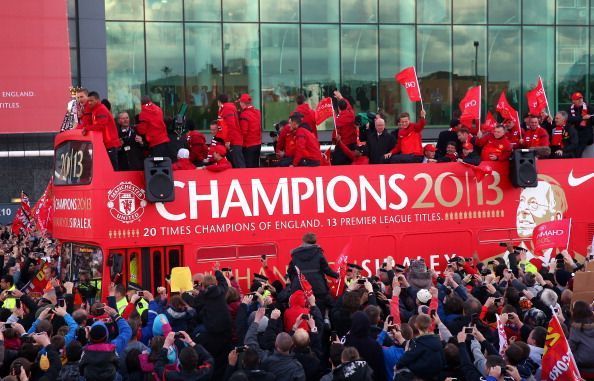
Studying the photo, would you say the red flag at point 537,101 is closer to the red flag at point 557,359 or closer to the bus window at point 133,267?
the bus window at point 133,267

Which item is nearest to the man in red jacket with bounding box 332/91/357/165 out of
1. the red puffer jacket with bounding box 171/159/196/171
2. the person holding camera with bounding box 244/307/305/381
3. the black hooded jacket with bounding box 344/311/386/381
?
the red puffer jacket with bounding box 171/159/196/171

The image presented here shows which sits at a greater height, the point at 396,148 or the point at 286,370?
the point at 396,148

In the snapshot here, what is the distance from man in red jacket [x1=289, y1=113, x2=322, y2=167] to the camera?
1606 centimetres

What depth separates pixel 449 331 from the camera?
984 cm

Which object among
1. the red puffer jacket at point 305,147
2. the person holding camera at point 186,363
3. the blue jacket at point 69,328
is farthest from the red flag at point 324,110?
the person holding camera at point 186,363

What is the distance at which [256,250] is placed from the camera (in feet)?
50.5

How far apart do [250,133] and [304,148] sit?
1.01m

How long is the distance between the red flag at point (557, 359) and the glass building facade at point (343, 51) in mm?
25470

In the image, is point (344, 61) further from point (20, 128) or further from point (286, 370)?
point (286, 370)

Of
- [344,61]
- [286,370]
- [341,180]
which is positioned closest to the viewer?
[286,370]

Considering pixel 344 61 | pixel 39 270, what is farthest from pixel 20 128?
pixel 39 270

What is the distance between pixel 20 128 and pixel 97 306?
26183 mm

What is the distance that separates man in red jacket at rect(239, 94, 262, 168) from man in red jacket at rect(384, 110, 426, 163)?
86.4 inches

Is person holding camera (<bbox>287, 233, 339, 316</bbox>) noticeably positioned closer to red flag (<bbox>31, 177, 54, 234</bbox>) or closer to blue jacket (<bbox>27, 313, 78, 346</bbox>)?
blue jacket (<bbox>27, 313, 78, 346</bbox>)
